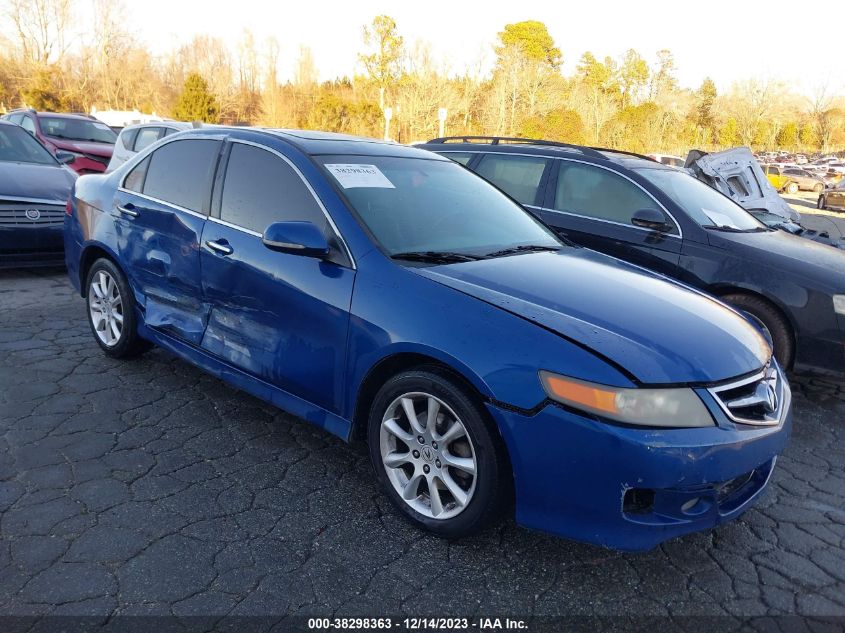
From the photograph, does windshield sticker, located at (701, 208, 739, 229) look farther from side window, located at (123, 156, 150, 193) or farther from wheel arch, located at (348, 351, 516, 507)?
side window, located at (123, 156, 150, 193)

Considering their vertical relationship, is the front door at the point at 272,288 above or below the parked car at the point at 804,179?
below

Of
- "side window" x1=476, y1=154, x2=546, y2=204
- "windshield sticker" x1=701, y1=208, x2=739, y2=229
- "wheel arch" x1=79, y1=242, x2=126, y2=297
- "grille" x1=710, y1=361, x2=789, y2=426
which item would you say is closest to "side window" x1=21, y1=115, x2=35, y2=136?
"wheel arch" x1=79, y1=242, x2=126, y2=297

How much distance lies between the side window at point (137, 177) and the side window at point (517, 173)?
112 inches

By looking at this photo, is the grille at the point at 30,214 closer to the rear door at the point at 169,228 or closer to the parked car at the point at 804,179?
the rear door at the point at 169,228

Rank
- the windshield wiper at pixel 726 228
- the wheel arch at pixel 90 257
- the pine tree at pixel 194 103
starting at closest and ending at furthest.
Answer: the wheel arch at pixel 90 257
the windshield wiper at pixel 726 228
the pine tree at pixel 194 103

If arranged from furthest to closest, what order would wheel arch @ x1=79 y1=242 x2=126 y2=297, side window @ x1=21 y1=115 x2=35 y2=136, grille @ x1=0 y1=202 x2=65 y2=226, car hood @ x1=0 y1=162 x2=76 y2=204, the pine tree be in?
the pine tree
side window @ x1=21 y1=115 x2=35 y2=136
car hood @ x1=0 y1=162 x2=76 y2=204
grille @ x1=0 y1=202 x2=65 y2=226
wheel arch @ x1=79 y1=242 x2=126 y2=297

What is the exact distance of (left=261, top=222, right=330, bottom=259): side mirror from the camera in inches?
117

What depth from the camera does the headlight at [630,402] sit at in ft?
7.50

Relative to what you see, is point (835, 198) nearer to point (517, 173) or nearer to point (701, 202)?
point (701, 202)

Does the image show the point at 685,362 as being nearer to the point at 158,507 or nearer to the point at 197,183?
the point at 158,507

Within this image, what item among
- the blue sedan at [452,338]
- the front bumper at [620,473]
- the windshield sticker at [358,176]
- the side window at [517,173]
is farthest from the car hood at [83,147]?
the front bumper at [620,473]

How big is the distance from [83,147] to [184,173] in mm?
10147

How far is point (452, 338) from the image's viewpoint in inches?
100

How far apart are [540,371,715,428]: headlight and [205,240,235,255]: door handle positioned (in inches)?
73.5
